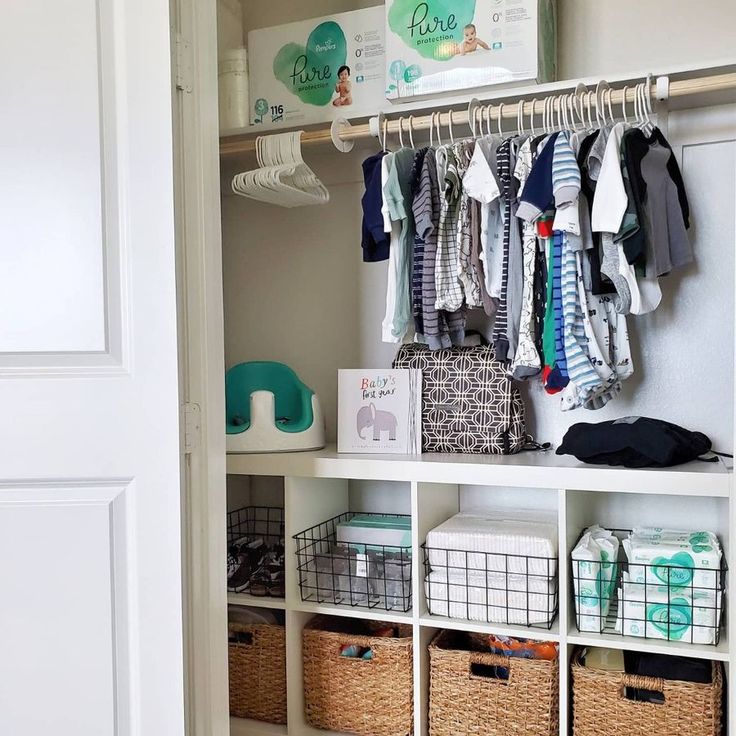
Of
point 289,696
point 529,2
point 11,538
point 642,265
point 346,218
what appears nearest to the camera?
point 11,538

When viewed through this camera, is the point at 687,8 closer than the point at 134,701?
No

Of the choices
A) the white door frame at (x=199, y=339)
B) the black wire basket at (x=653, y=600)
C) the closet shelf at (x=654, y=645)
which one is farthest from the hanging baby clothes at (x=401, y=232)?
the closet shelf at (x=654, y=645)

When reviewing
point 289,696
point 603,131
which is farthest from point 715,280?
point 289,696

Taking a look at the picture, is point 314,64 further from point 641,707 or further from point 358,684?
point 641,707

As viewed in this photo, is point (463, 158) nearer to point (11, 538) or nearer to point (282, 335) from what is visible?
point (282, 335)

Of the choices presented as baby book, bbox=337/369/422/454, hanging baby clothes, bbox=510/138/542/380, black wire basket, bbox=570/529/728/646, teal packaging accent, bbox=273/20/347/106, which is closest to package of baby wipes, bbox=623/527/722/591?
black wire basket, bbox=570/529/728/646

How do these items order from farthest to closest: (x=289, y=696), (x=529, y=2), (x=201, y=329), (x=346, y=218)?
(x=346, y=218) → (x=289, y=696) → (x=529, y=2) → (x=201, y=329)

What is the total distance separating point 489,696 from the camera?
209 cm

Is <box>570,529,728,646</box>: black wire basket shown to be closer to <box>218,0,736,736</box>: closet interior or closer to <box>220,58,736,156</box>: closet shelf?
<box>218,0,736,736</box>: closet interior

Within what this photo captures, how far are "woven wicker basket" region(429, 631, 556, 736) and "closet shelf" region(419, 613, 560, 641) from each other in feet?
0.25

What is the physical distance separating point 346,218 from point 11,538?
141 centimetres

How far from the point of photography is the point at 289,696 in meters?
2.27

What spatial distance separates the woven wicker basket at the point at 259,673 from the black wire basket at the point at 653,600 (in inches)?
32.2

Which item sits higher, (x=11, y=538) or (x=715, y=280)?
(x=715, y=280)
